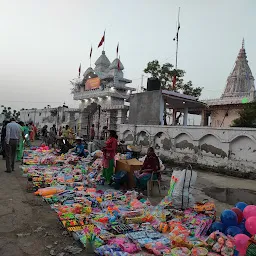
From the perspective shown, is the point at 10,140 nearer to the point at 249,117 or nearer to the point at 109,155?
the point at 109,155

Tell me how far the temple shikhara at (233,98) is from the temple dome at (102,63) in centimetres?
1452

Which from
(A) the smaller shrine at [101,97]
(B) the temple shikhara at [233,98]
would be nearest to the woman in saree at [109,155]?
(B) the temple shikhara at [233,98]

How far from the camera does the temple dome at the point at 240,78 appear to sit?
1003 inches

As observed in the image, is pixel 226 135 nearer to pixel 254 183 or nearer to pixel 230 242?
pixel 254 183

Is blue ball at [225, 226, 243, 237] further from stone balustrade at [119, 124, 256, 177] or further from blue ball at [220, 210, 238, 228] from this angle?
stone balustrade at [119, 124, 256, 177]

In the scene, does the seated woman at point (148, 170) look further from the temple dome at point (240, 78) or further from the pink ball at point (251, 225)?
the temple dome at point (240, 78)

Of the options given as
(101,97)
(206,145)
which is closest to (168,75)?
(101,97)

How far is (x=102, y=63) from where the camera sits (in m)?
30.3

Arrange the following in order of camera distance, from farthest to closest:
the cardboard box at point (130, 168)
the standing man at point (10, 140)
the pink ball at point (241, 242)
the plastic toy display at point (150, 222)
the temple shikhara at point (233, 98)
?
the temple shikhara at point (233, 98) < the standing man at point (10, 140) < the cardboard box at point (130, 168) < the plastic toy display at point (150, 222) < the pink ball at point (241, 242)

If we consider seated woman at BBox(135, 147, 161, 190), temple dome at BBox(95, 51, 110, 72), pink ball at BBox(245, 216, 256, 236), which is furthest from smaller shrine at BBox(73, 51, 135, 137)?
pink ball at BBox(245, 216, 256, 236)

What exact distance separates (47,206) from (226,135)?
7862mm

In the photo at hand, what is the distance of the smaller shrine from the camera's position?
22173 mm

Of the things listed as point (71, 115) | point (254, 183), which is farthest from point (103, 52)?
point (254, 183)

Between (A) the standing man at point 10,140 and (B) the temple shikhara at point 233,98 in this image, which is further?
(B) the temple shikhara at point 233,98
